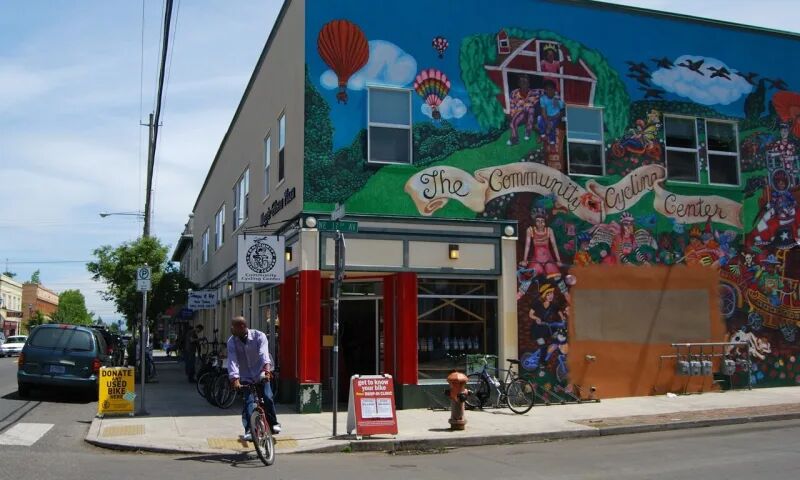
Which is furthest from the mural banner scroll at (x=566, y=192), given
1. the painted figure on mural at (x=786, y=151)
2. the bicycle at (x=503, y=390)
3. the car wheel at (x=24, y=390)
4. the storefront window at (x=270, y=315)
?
the car wheel at (x=24, y=390)

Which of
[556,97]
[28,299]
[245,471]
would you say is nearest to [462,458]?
[245,471]

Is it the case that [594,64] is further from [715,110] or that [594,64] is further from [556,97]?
[715,110]

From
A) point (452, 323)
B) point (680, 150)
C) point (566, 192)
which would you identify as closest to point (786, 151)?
point (680, 150)

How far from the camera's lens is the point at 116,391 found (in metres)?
13.2

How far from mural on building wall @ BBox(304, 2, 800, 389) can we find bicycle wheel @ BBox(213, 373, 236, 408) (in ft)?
12.9

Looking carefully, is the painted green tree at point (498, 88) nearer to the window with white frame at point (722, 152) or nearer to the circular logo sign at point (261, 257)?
the window with white frame at point (722, 152)

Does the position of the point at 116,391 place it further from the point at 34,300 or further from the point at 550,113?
the point at 34,300

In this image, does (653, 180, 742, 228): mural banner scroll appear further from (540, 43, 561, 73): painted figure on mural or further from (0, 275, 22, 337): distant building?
(0, 275, 22, 337): distant building

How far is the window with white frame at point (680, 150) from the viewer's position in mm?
16656

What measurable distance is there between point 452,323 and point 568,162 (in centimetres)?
420

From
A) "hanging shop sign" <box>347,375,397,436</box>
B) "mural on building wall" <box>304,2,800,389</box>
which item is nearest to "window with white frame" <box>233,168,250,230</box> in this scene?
"mural on building wall" <box>304,2,800,389</box>

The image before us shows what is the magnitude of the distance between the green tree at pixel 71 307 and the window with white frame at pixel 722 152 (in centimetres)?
A: 10610

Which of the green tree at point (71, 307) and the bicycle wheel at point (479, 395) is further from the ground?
the green tree at point (71, 307)

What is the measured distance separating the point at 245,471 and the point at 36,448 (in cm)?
340
